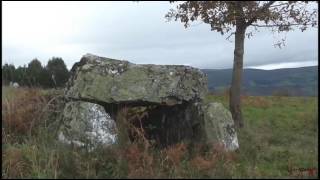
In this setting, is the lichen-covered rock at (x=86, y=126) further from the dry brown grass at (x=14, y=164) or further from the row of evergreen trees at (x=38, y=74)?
the row of evergreen trees at (x=38, y=74)

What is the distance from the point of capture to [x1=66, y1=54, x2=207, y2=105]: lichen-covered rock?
31.2ft

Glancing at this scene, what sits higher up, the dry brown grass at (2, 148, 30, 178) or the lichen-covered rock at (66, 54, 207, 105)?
the lichen-covered rock at (66, 54, 207, 105)

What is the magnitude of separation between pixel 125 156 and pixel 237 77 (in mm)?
5459

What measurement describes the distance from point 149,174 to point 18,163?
1880 mm

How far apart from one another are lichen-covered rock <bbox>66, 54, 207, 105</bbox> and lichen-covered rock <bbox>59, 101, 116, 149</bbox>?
11.5 inches

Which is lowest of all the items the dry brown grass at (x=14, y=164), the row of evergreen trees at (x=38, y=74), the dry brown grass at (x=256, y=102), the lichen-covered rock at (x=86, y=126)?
the dry brown grass at (x=14, y=164)

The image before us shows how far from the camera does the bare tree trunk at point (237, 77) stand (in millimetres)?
12578

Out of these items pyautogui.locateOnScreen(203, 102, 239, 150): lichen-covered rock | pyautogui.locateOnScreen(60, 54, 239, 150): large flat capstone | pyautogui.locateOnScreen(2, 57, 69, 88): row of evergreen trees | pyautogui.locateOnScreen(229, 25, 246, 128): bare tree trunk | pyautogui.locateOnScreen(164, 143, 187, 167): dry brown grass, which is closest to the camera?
pyautogui.locateOnScreen(164, 143, 187, 167): dry brown grass

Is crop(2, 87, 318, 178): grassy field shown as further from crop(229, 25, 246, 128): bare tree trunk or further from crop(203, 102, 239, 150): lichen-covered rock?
crop(229, 25, 246, 128): bare tree trunk

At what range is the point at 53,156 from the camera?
26.6 ft

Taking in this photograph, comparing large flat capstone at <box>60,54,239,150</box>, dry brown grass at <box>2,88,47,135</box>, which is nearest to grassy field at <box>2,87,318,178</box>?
dry brown grass at <box>2,88,47,135</box>

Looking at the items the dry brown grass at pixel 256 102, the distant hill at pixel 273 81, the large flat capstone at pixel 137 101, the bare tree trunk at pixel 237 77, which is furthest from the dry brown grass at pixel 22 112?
the dry brown grass at pixel 256 102

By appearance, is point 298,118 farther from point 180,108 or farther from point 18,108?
point 18,108

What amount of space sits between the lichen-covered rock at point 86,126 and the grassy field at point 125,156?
0.79ft
